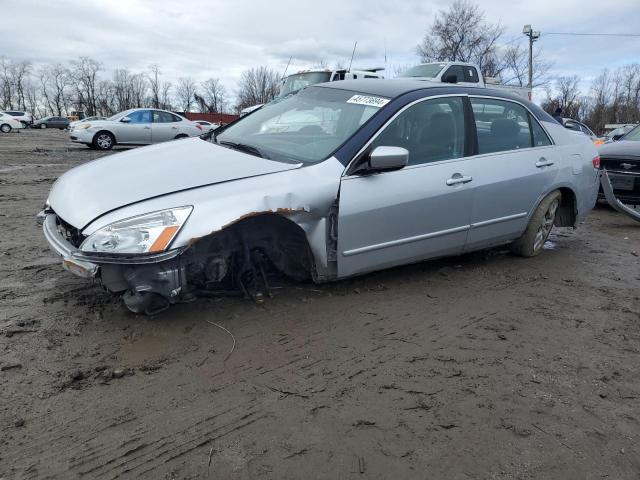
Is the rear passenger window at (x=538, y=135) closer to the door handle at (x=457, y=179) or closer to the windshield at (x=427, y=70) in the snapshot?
the door handle at (x=457, y=179)

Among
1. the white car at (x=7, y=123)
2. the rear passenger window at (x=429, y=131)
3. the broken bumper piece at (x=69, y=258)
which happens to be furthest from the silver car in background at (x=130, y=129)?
the white car at (x=7, y=123)

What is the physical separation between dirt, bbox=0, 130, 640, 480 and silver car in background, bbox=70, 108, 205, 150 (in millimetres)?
13015

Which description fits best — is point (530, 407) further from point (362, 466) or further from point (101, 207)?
point (101, 207)

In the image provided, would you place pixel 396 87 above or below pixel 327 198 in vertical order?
above

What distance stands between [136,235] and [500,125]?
3261 mm

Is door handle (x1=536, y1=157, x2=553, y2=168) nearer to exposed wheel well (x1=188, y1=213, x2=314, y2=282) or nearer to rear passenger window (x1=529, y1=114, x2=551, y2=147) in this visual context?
rear passenger window (x1=529, y1=114, x2=551, y2=147)

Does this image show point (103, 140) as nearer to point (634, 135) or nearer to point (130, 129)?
point (130, 129)

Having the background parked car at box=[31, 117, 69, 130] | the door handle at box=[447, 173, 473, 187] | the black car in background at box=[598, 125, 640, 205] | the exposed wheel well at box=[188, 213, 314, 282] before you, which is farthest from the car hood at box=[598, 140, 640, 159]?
the background parked car at box=[31, 117, 69, 130]

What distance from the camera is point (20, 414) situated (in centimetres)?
231

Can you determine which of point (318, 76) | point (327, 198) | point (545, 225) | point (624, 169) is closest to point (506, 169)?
point (545, 225)

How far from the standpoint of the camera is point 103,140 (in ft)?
52.7

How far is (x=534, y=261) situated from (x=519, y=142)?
3.88ft

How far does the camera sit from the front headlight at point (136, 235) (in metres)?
2.78

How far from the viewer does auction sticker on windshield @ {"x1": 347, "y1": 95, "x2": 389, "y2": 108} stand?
12.7ft
